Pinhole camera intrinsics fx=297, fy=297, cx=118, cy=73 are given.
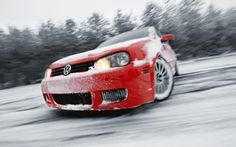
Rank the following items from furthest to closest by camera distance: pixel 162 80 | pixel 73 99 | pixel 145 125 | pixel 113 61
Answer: pixel 162 80
pixel 73 99
pixel 113 61
pixel 145 125


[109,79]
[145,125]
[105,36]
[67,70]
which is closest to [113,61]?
[109,79]

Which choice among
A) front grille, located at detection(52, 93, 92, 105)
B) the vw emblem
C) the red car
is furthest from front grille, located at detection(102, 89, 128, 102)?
the vw emblem

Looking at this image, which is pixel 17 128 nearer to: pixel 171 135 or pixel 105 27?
pixel 171 135

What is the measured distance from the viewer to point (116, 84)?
3.08 metres

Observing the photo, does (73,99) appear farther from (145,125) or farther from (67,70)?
(145,125)

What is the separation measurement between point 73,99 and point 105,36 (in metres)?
14.5

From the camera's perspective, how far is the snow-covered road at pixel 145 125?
225 centimetres

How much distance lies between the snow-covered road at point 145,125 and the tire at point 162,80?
0.43 feet

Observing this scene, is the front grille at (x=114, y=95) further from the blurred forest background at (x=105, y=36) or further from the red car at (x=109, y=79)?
the blurred forest background at (x=105, y=36)

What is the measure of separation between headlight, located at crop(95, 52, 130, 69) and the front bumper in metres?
0.11

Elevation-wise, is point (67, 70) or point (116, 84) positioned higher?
point (67, 70)

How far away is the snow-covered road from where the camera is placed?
2.25 meters

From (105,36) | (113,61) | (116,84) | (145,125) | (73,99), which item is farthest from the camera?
(105,36)

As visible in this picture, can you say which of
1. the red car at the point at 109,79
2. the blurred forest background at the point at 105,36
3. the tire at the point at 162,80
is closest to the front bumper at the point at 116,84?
the red car at the point at 109,79
